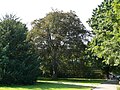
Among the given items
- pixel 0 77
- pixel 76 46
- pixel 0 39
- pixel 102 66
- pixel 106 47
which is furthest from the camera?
pixel 102 66

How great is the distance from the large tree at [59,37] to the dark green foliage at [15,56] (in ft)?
41.7

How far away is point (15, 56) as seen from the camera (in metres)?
35.6

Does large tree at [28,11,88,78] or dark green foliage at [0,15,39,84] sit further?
large tree at [28,11,88,78]

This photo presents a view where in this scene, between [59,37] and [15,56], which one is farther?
[59,37]

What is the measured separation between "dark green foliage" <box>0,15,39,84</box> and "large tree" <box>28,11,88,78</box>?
1272 centimetres

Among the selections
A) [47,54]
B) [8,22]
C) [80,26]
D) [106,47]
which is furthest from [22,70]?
A: [80,26]

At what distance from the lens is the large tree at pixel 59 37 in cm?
4944

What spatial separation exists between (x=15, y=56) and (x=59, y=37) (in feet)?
49.0

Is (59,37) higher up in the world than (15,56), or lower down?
higher up

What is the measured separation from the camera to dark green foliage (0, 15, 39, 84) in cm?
3331

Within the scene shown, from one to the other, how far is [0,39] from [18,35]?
2257mm

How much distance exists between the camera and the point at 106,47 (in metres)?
30.3

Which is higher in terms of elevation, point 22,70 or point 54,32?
point 54,32

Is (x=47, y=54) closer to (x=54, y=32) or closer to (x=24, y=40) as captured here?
(x=54, y=32)
